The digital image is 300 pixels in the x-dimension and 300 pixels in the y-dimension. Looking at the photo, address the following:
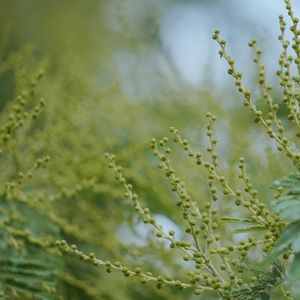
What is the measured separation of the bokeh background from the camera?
336 centimetres

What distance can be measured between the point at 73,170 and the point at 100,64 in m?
1.54

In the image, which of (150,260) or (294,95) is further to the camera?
(150,260)

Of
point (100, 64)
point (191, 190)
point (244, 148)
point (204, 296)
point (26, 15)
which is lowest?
point (204, 296)

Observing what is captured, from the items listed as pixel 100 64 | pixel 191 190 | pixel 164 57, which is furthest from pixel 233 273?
pixel 100 64

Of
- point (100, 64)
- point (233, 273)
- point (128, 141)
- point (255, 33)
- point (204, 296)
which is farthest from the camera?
point (100, 64)

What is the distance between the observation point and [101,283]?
3617 millimetres

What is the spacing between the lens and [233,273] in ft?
6.77

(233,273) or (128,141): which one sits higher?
(128,141)

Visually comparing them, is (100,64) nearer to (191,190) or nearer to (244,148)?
(244,148)

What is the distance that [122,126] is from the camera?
4.13 m

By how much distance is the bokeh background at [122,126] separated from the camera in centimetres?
336

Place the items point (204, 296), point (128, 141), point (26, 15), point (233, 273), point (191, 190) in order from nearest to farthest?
1. point (233, 273)
2. point (191, 190)
3. point (204, 296)
4. point (128, 141)
5. point (26, 15)

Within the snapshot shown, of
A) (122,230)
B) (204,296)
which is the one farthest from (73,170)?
(204,296)

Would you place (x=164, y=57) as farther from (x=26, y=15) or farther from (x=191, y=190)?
(x=26, y=15)
